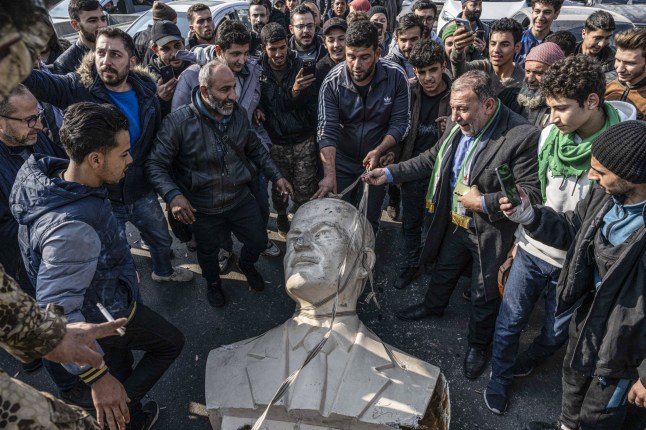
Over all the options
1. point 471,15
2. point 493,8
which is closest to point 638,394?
point 471,15

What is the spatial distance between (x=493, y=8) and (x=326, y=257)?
867cm

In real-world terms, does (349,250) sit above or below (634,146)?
below

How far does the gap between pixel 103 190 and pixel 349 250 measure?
1.45 m

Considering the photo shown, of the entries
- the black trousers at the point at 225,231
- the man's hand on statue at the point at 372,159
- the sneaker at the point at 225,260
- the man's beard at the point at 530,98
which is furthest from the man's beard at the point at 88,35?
the man's beard at the point at 530,98

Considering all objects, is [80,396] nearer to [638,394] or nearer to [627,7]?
[638,394]

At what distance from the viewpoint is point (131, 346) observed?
275cm

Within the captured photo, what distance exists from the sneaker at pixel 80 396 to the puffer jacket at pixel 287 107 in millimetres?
2765

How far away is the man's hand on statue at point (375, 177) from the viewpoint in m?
3.65

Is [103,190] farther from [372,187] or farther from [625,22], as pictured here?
[625,22]

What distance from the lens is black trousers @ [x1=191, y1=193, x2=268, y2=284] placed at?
12.7ft

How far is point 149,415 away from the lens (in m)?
3.08

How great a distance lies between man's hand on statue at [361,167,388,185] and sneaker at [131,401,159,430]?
2180 millimetres

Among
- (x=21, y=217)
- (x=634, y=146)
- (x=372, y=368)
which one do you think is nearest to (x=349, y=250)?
(x=372, y=368)

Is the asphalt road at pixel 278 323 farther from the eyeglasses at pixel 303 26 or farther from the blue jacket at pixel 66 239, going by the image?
the eyeglasses at pixel 303 26
